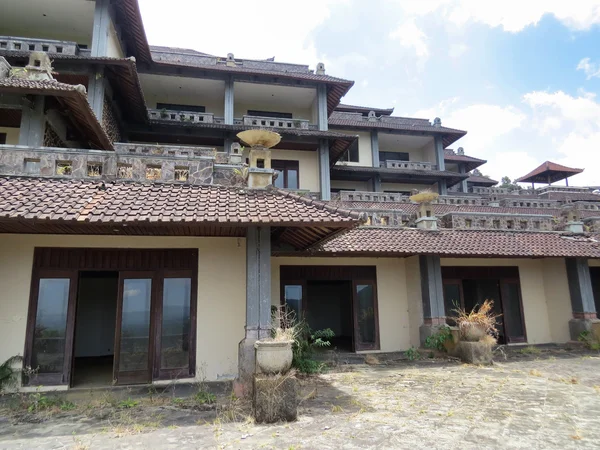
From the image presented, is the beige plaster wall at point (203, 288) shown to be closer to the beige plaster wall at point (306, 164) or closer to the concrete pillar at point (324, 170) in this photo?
the concrete pillar at point (324, 170)

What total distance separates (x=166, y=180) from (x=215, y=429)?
15.5 ft

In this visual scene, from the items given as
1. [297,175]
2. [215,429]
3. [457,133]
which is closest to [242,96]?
[297,175]

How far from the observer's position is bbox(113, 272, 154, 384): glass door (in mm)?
7762

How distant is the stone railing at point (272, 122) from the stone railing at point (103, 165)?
33.9 ft

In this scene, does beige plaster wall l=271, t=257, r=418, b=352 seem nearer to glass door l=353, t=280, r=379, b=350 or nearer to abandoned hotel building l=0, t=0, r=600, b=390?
abandoned hotel building l=0, t=0, r=600, b=390

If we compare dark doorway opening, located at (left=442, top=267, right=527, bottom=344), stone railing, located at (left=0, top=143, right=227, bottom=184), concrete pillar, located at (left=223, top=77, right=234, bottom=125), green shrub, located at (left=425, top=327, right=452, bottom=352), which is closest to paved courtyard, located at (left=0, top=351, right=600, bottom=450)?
green shrub, located at (left=425, top=327, right=452, bottom=352)

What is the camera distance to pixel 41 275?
7.74 m

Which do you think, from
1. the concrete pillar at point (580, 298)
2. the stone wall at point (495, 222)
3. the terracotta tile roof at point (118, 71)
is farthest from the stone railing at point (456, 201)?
the terracotta tile roof at point (118, 71)

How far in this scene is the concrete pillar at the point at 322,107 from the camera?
61.8 ft

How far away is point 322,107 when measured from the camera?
19.0 m

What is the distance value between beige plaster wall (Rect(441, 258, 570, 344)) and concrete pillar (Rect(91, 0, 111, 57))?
44.9ft

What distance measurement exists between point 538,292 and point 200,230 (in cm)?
1188

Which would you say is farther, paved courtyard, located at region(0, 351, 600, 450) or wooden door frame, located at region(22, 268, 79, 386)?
wooden door frame, located at region(22, 268, 79, 386)

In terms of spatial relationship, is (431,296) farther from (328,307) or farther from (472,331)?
(328,307)
